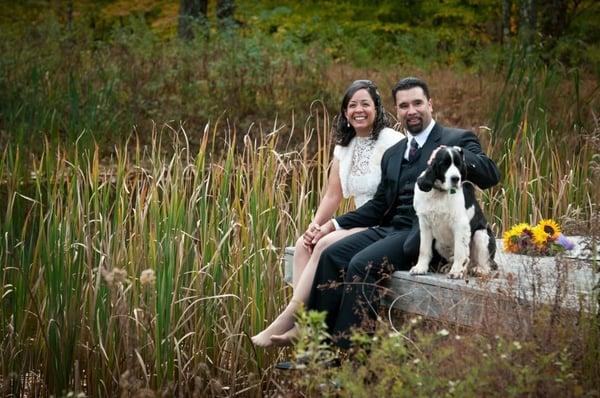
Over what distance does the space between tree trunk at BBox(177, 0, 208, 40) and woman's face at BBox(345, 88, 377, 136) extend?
9.35 metres

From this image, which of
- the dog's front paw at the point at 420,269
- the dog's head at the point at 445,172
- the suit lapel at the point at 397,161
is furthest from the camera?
the suit lapel at the point at 397,161

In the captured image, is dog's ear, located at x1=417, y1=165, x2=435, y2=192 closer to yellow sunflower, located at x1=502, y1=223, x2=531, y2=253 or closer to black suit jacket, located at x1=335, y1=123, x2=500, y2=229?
black suit jacket, located at x1=335, y1=123, x2=500, y2=229

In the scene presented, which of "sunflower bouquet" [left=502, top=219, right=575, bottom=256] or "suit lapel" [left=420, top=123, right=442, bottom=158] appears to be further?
"suit lapel" [left=420, top=123, right=442, bottom=158]

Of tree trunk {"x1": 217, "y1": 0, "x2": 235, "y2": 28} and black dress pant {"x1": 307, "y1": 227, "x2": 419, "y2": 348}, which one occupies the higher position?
tree trunk {"x1": 217, "y1": 0, "x2": 235, "y2": 28}

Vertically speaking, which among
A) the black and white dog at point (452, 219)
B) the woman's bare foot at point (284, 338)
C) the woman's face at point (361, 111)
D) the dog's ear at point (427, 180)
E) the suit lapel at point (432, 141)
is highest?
the woman's face at point (361, 111)

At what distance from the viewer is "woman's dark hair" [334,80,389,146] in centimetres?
499

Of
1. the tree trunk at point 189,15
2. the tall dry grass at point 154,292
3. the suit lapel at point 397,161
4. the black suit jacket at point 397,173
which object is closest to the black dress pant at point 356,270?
the black suit jacket at point 397,173

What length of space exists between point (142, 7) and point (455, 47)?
20.3 feet

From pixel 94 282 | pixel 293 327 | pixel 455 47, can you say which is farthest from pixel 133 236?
pixel 455 47

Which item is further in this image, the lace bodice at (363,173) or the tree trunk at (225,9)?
the tree trunk at (225,9)

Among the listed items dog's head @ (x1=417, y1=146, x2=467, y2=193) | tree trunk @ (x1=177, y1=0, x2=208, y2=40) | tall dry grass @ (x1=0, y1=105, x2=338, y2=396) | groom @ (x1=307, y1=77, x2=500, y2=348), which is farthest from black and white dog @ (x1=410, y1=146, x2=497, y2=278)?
tree trunk @ (x1=177, y1=0, x2=208, y2=40)

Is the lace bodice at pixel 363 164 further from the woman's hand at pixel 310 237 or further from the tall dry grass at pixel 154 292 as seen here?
the tall dry grass at pixel 154 292

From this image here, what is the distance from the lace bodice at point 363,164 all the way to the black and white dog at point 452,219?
0.69 m

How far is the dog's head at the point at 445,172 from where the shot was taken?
4113 mm
